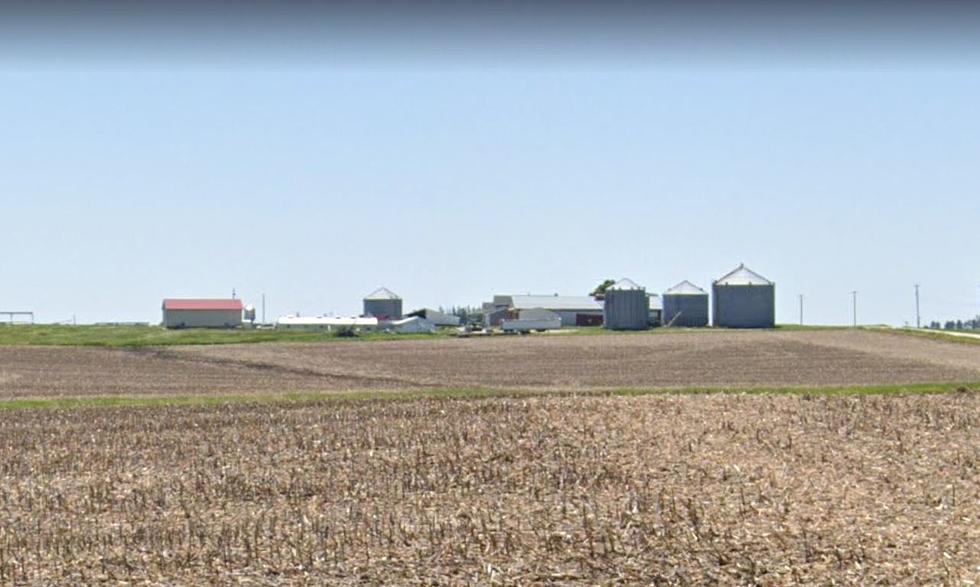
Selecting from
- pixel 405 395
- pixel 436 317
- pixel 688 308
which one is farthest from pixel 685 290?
pixel 405 395

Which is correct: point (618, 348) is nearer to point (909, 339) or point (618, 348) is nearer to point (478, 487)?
point (909, 339)

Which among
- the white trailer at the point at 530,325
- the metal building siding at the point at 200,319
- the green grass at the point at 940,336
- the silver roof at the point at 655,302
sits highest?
the silver roof at the point at 655,302

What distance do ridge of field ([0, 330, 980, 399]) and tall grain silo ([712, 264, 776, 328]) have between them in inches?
981

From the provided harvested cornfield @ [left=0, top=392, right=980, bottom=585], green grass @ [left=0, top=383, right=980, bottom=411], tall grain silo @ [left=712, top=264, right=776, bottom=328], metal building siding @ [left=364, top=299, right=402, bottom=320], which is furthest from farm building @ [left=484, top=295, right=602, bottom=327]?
harvested cornfield @ [left=0, top=392, right=980, bottom=585]

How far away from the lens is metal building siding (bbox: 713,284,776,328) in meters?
124

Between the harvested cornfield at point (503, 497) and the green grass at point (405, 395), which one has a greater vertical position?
the green grass at point (405, 395)

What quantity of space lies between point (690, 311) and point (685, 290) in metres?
2.49

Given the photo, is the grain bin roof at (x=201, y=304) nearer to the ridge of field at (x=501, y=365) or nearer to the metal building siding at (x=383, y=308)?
the metal building siding at (x=383, y=308)

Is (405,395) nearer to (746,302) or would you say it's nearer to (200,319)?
(746,302)

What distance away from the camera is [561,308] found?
15325cm

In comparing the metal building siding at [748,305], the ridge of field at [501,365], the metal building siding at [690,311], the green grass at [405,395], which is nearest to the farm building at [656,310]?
the metal building siding at [690,311]

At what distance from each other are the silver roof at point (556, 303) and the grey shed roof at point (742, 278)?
29.1 meters

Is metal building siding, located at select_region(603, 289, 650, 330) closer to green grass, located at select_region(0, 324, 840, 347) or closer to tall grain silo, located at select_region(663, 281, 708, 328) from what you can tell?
tall grain silo, located at select_region(663, 281, 708, 328)

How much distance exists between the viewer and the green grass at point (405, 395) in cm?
4112
